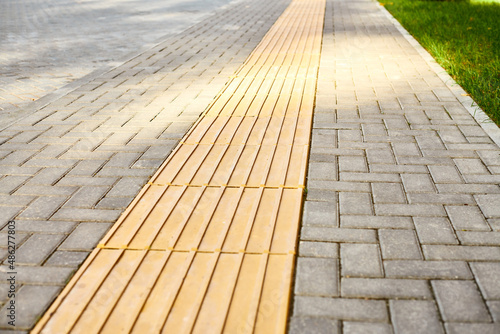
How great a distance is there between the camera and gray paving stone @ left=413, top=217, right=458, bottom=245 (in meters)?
2.49

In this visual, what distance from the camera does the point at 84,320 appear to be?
79.9 inches

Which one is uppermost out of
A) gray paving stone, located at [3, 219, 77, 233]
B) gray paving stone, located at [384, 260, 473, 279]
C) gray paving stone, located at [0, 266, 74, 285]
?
gray paving stone, located at [3, 219, 77, 233]

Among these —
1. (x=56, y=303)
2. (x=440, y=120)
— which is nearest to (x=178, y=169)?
(x=56, y=303)

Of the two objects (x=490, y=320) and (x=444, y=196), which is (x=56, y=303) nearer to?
(x=490, y=320)

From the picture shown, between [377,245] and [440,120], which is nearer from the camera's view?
[377,245]

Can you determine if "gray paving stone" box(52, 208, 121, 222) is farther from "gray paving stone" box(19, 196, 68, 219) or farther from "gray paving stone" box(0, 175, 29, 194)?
"gray paving stone" box(0, 175, 29, 194)

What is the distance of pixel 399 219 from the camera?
270cm

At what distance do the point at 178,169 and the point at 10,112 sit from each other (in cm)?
248

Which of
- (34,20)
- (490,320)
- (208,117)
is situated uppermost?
(34,20)

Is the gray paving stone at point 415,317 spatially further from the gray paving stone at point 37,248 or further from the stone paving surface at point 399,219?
the gray paving stone at point 37,248

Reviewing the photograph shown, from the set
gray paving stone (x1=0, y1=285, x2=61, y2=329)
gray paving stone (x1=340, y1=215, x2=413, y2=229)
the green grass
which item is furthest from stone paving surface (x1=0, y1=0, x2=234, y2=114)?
the green grass

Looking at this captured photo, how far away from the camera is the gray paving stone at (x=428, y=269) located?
7.31 ft

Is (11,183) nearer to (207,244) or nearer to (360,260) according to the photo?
(207,244)

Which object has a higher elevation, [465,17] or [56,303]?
[465,17]
